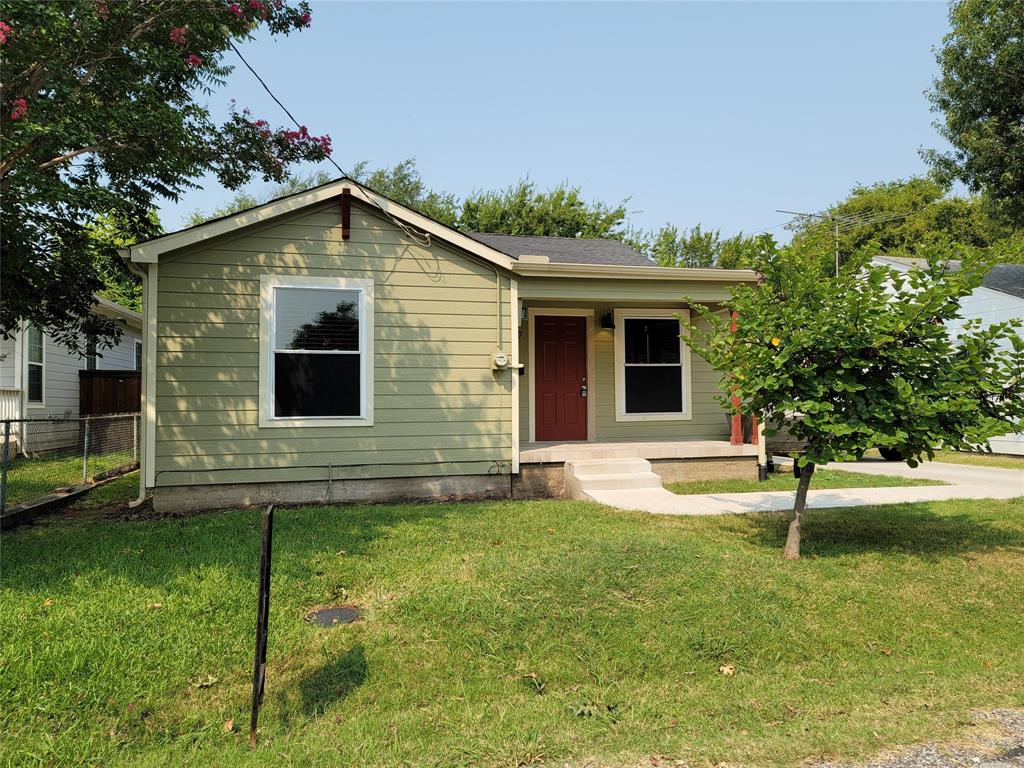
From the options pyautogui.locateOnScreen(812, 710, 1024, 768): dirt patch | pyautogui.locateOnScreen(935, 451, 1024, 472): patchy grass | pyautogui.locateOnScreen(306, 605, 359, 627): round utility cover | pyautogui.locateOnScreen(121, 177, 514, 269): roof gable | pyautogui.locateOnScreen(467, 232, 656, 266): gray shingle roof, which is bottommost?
pyautogui.locateOnScreen(812, 710, 1024, 768): dirt patch

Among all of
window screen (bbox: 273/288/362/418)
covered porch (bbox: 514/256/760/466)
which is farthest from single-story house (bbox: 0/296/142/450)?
covered porch (bbox: 514/256/760/466)

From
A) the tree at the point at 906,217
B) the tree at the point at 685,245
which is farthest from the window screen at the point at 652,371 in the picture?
the tree at the point at 906,217

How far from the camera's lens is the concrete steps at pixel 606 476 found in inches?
293

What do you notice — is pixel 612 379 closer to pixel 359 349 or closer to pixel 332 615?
pixel 359 349

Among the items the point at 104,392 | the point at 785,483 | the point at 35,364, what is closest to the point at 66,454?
the point at 35,364

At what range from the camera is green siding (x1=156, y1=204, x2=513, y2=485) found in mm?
6665

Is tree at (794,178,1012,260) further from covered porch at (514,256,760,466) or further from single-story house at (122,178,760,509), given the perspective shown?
single-story house at (122,178,760,509)

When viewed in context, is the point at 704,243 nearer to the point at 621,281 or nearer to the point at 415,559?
the point at 621,281

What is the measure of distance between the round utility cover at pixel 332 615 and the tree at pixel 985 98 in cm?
1710

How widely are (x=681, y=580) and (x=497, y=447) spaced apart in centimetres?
379

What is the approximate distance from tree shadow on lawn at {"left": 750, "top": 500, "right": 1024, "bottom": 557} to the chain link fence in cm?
774

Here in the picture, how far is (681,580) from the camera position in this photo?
4.13 m

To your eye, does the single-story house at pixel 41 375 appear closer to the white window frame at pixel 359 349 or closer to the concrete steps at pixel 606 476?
the white window frame at pixel 359 349

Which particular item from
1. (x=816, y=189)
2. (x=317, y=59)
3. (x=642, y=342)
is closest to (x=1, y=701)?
(x=317, y=59)
